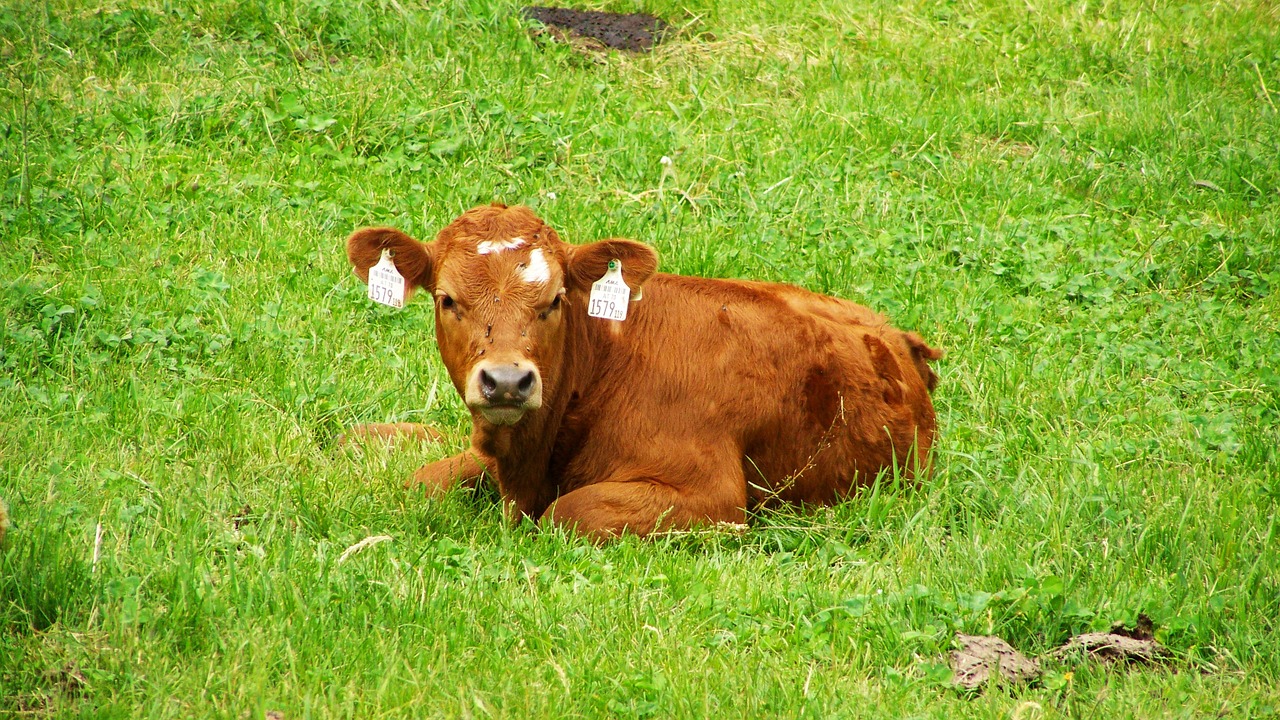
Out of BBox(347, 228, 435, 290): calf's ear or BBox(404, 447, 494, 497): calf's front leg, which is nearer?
BBox(347, 228, 435, 290): calf's ear

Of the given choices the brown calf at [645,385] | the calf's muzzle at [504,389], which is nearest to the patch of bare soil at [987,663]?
the brown calf at [645,385]

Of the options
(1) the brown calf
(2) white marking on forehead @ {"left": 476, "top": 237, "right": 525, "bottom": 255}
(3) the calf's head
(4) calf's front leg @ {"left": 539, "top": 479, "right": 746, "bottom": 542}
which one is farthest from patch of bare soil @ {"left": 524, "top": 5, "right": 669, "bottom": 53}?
(4) calf's front leg @ {"left": 539, "top": 479, "right": 746, "bottom": 542}

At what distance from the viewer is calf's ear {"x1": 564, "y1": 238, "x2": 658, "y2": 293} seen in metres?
5.75

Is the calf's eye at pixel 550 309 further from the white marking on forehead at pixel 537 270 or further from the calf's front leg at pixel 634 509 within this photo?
the calf's front leg at pixel 634 509

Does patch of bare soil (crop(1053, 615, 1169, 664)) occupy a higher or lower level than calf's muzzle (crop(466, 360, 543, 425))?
lower

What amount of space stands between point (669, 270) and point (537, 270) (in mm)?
2493

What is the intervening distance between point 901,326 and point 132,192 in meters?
5.21

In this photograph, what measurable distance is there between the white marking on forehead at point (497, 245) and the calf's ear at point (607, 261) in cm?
31

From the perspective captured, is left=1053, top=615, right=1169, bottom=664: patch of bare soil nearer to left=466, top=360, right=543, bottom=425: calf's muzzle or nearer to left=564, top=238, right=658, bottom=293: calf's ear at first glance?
left=466, top=360, right=543, bottom=425: calf's muzzle

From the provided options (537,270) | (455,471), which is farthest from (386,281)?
(455,471)

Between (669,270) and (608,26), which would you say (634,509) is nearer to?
(669,270)

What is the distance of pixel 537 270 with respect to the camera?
219 inches

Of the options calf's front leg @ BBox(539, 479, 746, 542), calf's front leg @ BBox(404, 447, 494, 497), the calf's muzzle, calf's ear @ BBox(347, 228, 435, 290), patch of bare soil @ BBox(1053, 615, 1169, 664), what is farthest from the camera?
calf's front leg @ BBox(404, 447, 494, 497)

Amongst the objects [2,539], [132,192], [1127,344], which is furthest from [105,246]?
[1127,344]
